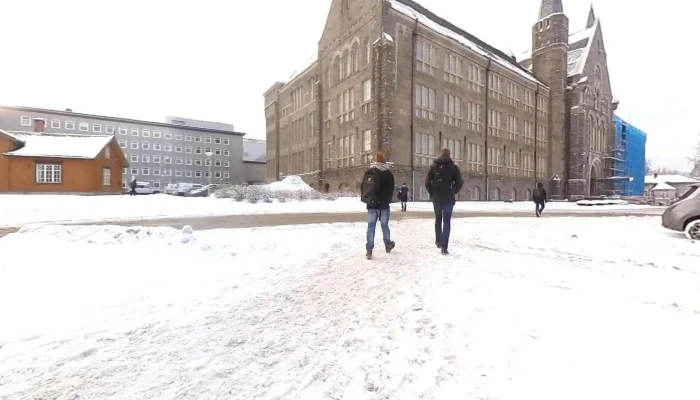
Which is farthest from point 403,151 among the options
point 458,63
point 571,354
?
point 571,354

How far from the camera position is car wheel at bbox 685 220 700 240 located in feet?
29.1

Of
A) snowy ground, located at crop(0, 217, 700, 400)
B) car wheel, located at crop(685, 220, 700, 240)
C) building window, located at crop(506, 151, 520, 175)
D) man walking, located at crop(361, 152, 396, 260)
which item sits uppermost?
building window, located at crop(506, 151, 520, 175)

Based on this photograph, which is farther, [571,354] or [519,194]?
[519,194]

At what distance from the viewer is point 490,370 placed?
2537 millimetres

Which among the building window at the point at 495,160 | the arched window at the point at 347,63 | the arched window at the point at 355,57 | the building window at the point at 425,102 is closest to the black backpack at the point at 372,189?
the building window at the point at 425,102

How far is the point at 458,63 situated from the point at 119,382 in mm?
38015

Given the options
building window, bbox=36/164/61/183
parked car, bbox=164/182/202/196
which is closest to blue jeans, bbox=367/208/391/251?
parked car, bbox=164/182/202/196

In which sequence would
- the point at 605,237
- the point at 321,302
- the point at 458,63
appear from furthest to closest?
the point at 458,63, the point at 605,237, the point at 321,302

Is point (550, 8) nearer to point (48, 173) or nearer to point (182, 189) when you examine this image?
point (182, 189)

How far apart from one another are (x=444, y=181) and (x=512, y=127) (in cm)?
3898

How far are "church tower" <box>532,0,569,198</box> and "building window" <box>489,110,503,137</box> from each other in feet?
36.2

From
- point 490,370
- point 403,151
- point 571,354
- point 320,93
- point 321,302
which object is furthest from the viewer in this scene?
point 320,93

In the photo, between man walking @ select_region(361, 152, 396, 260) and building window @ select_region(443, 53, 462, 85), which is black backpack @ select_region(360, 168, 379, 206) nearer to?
man walking @ select_region(361, 152, 396, 260)

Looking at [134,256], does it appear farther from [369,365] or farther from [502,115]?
[502,115]
